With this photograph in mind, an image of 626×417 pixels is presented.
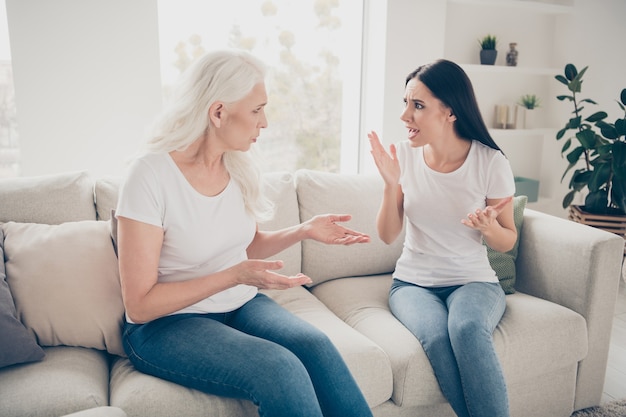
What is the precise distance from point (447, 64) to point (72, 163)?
5.63 ft

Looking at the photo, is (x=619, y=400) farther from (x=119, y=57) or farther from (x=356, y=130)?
(x=119, y=57)

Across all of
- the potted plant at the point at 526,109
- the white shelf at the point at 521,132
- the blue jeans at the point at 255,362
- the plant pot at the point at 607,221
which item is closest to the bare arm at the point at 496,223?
the blue jeans at the point at 255,362

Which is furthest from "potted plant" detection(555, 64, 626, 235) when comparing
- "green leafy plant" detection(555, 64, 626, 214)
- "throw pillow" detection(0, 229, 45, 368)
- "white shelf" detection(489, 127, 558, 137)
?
"throw pillow" detection(0, 229, 45, 368)

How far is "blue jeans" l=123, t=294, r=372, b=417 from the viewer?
1252 mm

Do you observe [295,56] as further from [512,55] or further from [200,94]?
[200,94]

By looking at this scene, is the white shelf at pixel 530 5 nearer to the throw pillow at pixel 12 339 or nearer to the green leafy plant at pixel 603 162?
the green leafy plant at pixel 603 162

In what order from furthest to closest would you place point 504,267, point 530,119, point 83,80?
point 530,119, point 83,80, point 504,267

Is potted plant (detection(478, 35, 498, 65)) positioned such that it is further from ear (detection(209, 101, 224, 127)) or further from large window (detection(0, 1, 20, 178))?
large window (detection(0, 1, 20, 178))

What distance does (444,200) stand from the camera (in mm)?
1850

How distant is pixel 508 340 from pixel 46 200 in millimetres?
1558

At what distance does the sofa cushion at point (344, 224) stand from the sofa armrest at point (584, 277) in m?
0.54

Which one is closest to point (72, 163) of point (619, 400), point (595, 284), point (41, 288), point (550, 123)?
point (41, 288)

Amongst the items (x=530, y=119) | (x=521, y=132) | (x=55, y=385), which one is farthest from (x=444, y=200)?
(x=530, y=119)

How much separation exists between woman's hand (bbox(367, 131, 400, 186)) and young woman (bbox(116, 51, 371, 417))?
1.05ft
